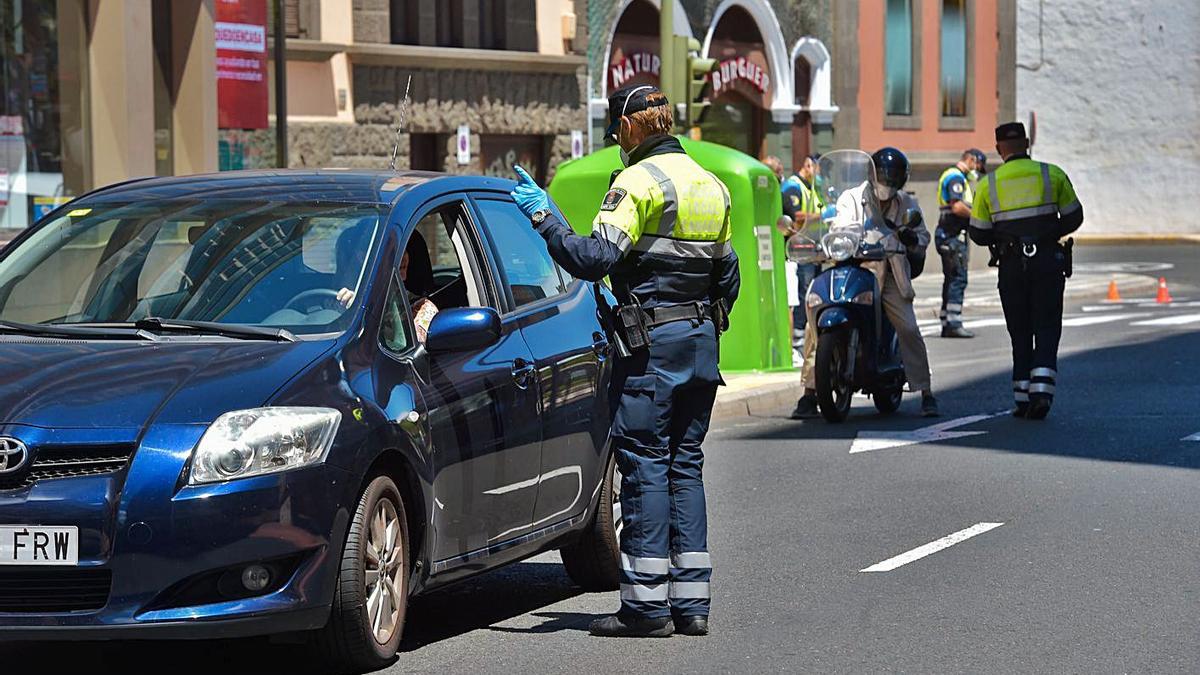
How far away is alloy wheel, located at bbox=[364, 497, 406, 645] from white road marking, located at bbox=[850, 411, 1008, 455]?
20.6 ft

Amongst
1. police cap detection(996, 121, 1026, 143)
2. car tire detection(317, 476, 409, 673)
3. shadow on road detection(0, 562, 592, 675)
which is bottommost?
shadow on road detection(0, 562, 592, 675)

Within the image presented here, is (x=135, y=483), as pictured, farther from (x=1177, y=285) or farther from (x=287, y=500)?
(x=1177, y=285)

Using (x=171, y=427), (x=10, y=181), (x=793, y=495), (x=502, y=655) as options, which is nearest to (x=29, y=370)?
(x=171, y=427)

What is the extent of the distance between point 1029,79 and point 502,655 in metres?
46.6

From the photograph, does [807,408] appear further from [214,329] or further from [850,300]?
[214,329]

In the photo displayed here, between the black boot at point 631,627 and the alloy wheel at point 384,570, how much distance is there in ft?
2.88

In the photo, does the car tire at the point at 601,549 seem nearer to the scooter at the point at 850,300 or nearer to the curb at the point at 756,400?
the scooter at the point at 850,300

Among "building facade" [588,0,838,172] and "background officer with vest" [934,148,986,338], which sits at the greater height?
"building facade" [588,0,838,172]

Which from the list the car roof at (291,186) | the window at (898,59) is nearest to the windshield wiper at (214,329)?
Result: the car roof at (291,186)

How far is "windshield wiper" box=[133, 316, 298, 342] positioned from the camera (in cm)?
639

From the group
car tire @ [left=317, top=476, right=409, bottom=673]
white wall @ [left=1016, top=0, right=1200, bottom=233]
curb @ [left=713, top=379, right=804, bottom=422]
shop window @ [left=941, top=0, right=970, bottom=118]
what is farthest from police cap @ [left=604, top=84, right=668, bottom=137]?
white wall @ [left=1016, top=0, right=1200, bottom=233]

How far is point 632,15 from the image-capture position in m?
28.3

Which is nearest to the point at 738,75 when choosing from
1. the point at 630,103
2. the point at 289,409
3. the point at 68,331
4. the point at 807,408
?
the point at 807,408

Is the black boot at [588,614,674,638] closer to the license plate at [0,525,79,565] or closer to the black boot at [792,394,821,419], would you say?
the license plate at [0,525,79,565]
